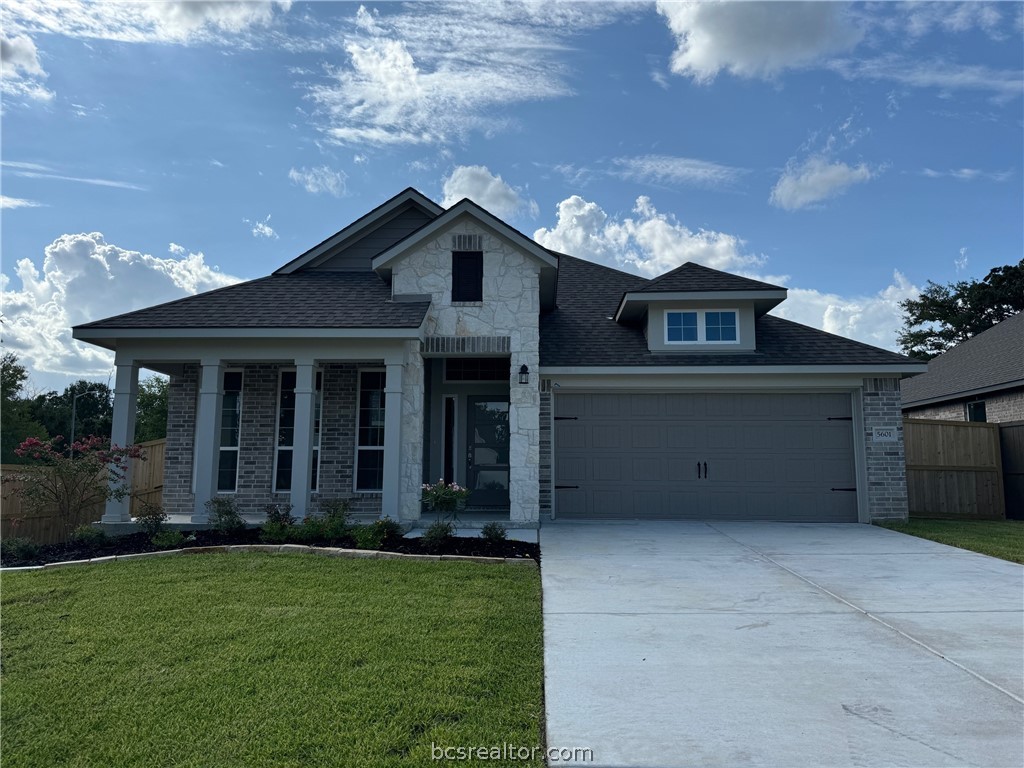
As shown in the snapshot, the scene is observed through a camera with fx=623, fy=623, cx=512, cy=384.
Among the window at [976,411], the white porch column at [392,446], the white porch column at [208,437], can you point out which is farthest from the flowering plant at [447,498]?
the window at [976,411]

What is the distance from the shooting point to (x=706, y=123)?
42.3ft

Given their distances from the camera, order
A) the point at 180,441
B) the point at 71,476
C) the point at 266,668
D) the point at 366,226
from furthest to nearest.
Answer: the point at 366,226, the point at 180,441, the point at 71,476, the point at 266,668

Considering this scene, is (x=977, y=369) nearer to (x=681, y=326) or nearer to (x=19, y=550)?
(x=681, y=326)

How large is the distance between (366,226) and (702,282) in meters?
6.89

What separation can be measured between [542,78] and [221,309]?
7165 millimetres

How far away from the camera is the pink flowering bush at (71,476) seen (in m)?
9.38

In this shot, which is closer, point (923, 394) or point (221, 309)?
point (221, 309)

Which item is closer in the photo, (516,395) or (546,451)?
(516,395)

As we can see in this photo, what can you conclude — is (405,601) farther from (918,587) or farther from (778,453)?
(778,453)

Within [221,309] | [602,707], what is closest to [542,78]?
[221,309]

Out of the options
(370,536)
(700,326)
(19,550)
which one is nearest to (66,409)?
(19,550)

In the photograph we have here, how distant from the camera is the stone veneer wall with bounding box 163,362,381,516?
11367mm

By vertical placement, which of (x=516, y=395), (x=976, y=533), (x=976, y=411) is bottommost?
(x=976, y=533)

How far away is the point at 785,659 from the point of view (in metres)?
4.39
